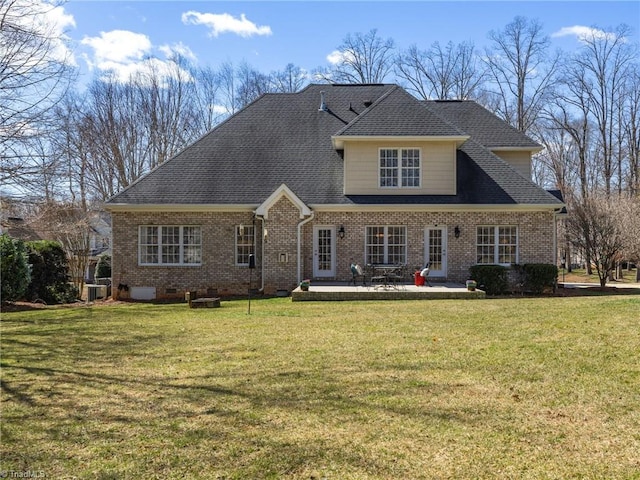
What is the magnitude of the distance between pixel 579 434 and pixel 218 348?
5441 mm

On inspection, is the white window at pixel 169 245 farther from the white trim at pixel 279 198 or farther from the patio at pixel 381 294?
the patio at pixel 381 294

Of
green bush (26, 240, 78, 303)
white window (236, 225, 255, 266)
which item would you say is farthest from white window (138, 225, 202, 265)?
green bush (26, 240, 78, 303)

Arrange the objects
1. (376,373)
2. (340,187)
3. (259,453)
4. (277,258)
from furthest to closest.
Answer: (340,187) < (277,258) < (376,373) < (259,453)

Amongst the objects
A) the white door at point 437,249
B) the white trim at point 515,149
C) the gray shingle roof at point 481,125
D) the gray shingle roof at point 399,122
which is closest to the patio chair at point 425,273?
the white door at point 437,249

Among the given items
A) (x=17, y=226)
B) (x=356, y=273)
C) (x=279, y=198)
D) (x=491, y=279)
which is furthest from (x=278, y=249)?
(x=17, y=226)

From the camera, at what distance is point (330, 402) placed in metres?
5.64

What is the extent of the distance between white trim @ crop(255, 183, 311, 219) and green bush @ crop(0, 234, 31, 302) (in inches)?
293

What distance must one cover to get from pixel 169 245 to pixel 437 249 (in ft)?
33.0

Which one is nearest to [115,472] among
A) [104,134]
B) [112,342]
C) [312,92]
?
[112,342]

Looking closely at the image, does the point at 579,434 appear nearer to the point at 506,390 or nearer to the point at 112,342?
the point at 506,390

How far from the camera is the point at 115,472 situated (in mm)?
4090

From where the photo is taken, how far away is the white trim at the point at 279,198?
60.4 ft

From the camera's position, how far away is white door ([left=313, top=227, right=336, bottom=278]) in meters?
19.6

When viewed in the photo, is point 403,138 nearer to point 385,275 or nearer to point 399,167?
point 399,167
